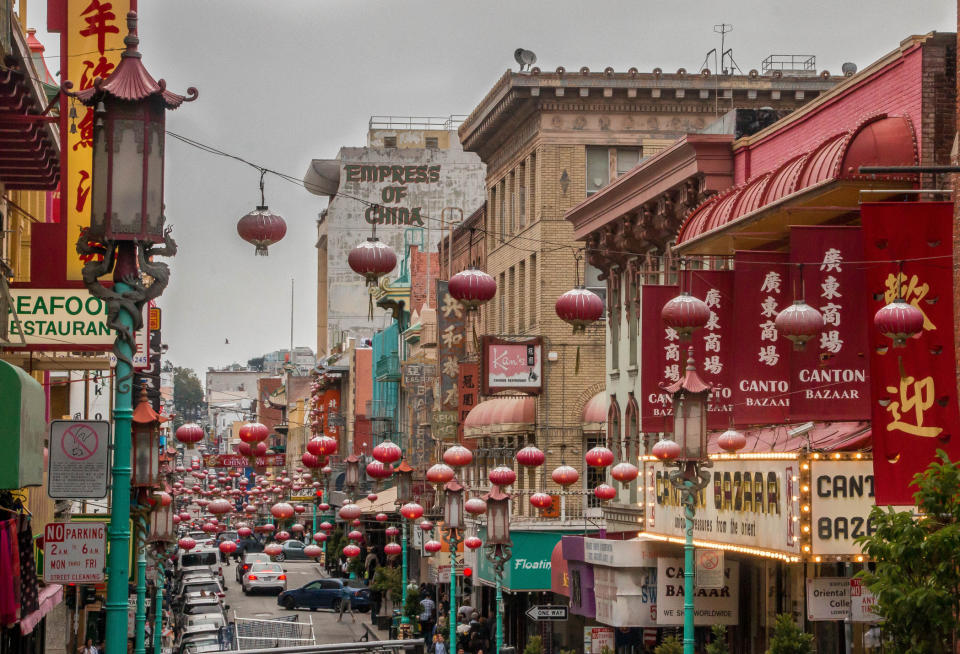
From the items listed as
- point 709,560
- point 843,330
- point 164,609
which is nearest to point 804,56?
point 709,560

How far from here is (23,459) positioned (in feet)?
52.6

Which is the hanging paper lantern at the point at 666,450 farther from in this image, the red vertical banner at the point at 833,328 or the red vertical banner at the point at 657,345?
the red vertical banner at the point at 657,345

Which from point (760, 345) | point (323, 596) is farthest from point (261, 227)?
point (323, 596)

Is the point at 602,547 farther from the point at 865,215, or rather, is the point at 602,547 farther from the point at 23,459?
the point at 23,459

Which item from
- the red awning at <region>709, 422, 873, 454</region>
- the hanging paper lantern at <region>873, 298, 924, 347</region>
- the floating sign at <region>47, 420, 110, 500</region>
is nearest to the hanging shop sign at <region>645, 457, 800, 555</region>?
the red awning at <region>709, 422, 873, 454</region>

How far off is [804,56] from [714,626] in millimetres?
26163

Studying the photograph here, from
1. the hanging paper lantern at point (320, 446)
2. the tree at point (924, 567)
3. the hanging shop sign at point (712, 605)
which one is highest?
the hanging paper lantern at point (320, 446)

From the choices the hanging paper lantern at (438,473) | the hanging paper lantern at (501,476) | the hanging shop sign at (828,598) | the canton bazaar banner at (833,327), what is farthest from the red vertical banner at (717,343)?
the hanging paper lantern at (501,476)

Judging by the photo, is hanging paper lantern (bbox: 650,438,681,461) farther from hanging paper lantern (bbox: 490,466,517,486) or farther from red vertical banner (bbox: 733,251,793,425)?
hanging paper lantern (bbox: 490,466,517,486)

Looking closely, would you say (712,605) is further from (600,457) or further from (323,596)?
(323,596)

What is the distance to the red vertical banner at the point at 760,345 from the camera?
25.0 meters

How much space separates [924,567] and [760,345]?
8918 mm

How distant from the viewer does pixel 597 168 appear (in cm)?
4928

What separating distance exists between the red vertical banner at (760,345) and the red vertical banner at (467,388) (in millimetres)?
30073
